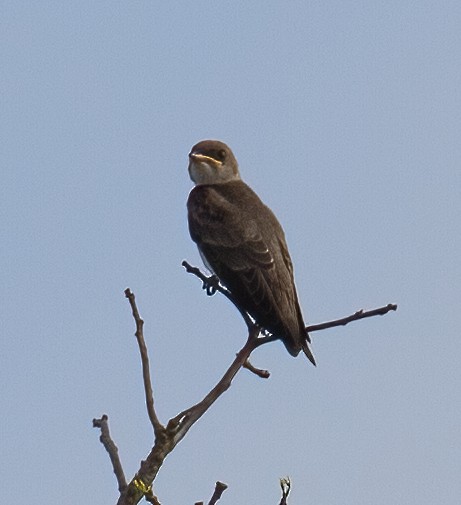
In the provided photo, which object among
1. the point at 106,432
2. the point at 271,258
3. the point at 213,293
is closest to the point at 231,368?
the point at 106,432

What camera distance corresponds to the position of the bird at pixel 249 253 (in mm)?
9352

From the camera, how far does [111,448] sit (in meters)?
5.16

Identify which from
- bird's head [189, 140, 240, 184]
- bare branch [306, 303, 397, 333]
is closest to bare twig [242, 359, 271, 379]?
bare branch [306, 303, 397, 333]

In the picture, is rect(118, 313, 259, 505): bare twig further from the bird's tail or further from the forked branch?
the bird's tail

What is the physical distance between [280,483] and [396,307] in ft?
4.64

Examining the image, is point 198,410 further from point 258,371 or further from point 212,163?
point 212,163

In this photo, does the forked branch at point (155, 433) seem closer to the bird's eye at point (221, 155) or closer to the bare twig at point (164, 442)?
the bare twig at point (164, 442)

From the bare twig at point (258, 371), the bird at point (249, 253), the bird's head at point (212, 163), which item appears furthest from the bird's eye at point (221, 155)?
the bare twig at point (258, 371)

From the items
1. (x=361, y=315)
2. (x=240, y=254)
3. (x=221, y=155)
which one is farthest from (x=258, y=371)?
(x=221, y=155)

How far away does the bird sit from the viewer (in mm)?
9352

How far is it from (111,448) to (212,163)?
706 cm

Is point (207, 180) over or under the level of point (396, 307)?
over

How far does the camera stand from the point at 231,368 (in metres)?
5.93

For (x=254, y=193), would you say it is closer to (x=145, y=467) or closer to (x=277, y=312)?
(x=277, y=312)
